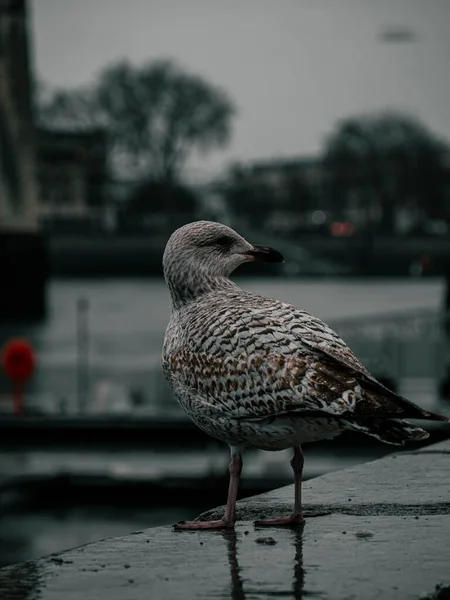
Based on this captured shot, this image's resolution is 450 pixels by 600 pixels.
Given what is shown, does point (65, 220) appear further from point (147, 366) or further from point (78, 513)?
point (78, 513)

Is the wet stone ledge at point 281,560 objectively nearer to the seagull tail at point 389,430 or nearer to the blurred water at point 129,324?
the seagull tail at point 389,430

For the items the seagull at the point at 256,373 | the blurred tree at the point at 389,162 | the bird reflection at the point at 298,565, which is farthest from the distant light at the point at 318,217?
the bird reflection at the point at 298,565

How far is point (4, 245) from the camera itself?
1822 inches

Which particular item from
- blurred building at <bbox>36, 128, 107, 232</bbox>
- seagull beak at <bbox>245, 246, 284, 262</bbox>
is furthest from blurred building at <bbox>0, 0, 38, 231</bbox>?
blurred building at <bbox>36, 128, 107, 232</bbox>

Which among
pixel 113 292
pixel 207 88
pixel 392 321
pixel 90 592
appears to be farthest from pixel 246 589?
pixel 207 88

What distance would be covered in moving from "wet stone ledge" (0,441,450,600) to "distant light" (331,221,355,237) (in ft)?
355

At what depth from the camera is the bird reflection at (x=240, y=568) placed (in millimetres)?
3170

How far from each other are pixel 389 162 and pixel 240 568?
389ft

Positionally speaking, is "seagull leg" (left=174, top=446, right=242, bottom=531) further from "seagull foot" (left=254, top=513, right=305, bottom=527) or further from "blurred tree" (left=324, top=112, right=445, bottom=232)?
"blurred tree" (left=324, top=112, right=445, bottom=232)

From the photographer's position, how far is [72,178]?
114938 mm

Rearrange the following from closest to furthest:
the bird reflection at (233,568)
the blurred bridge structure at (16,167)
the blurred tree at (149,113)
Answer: the bird reflection at (233,568), the blurred bridge structure at (16,167), the blurred tree at (149,113)

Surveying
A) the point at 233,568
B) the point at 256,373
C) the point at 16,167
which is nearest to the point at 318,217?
the point at 16,167

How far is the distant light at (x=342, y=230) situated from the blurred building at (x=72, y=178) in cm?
2027

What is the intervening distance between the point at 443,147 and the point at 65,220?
36.3m
